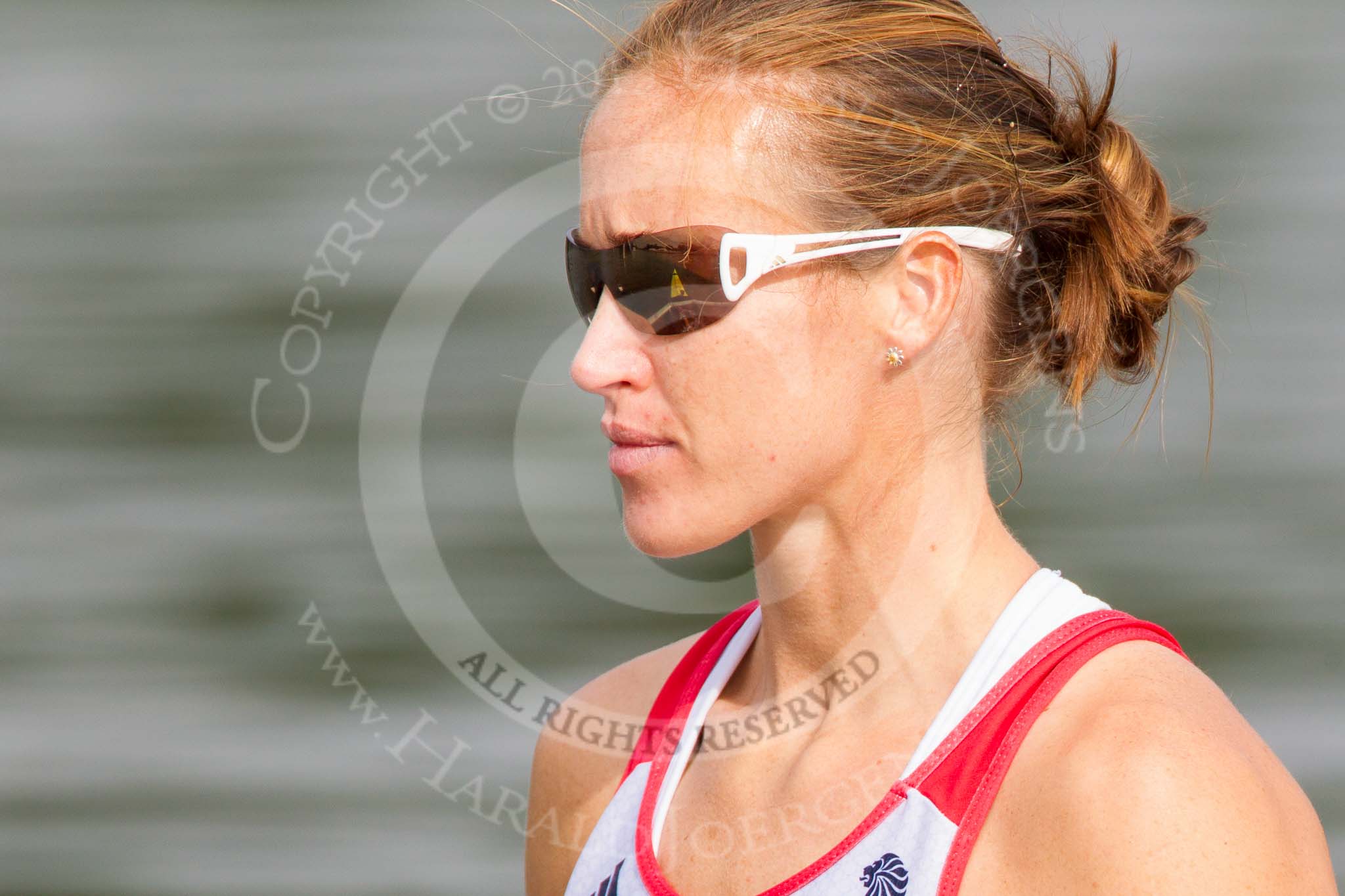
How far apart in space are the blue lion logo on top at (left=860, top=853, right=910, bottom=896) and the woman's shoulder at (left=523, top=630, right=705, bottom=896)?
42 cm

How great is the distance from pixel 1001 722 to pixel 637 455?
1.46ft

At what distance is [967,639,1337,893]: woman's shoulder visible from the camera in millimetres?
950

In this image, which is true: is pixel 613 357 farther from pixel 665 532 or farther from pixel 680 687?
pixel 680 687

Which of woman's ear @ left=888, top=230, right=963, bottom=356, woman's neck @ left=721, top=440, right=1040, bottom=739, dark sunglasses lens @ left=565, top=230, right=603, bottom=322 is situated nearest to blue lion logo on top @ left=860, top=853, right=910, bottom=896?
woman's neck @ left=721, top=440, right=1040, bottom=739

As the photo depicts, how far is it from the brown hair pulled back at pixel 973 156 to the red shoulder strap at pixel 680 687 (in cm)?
40

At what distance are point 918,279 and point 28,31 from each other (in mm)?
2317

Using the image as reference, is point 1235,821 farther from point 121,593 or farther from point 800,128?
point 121,593

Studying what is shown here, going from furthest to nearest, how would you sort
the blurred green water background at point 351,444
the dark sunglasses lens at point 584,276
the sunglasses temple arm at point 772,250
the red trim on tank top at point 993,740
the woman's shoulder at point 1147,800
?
the blurred green water background at point 351,444, the dark sunglasses lens at point 584,276, the sunglasses temple arm at point 772,250, the red trim on tank top at point 993,740, the woman's shoulder at point 1147,800

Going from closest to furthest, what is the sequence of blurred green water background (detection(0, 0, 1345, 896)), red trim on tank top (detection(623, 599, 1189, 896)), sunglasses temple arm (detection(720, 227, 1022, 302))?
1. red trim on tank top (detection(623, 599, 1189, 896))
2. sunglasses temple arm (detection(720, 227, 1022, 302))
3. blurred green water background (detection(0, 0, 1345, 896))

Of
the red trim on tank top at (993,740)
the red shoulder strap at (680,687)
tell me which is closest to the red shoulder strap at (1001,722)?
the red trim on tank top at (993,740)

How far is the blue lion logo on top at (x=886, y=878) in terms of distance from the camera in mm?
1086

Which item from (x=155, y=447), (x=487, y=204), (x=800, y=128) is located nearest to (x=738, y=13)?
(x=800, y=128)

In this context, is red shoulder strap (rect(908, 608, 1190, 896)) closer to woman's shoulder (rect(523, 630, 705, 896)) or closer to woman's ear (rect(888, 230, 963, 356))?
woman's ear (rect(888, 230, 963, 356))

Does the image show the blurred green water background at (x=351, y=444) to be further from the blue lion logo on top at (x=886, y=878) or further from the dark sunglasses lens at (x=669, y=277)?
the blue lion logo on top at (x=886, y=878)
